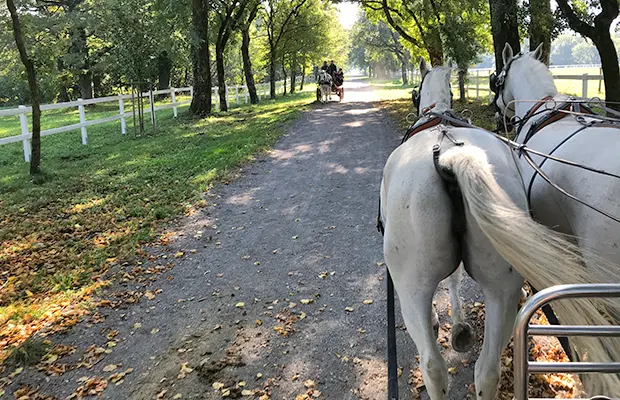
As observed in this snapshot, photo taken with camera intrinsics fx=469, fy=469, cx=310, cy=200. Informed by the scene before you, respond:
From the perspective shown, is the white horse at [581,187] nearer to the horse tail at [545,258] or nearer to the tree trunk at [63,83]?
the horse tail at [545,258]

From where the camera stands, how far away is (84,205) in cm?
822

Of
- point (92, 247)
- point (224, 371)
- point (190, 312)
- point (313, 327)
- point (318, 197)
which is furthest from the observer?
point (318, 197)

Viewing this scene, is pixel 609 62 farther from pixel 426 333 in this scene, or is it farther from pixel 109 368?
pixel 109 368

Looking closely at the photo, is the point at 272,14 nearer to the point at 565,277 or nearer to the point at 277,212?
the point at 277,212

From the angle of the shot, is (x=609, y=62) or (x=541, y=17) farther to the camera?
(x=541, y=17)

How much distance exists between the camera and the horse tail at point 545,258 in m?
1.75

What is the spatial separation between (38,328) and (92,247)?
2.09 meters

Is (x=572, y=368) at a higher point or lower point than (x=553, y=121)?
lower

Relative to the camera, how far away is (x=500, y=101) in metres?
5.35

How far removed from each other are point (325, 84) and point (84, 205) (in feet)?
64.9

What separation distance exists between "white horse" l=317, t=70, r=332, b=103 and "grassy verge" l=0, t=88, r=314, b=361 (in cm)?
1108

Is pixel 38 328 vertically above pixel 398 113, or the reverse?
pixel 398 113

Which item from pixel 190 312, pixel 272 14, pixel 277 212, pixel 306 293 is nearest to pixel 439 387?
pixel 306 293

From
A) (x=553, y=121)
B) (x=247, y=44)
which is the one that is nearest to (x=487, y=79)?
(x=247, y=44)
